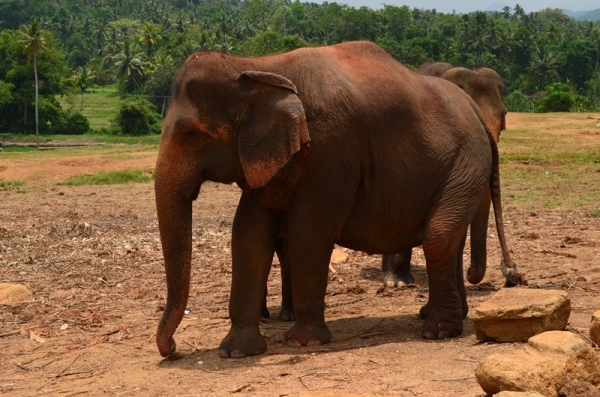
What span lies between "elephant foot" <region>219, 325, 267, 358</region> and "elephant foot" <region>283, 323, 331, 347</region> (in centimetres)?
22

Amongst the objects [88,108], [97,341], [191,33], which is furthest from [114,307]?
[191,33]

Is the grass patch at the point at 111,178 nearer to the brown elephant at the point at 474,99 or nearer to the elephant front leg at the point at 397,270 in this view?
the brown elephant at the point at 474,99

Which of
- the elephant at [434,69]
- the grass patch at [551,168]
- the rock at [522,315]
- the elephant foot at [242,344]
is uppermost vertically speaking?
the elephant at [434,69]

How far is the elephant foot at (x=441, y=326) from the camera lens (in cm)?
687

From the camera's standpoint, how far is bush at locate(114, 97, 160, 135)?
50.1 m

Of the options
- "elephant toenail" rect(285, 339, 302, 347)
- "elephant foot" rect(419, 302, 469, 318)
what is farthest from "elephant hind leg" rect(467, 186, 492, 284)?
"elephant toenail" rect(285, 339, 302, 347)

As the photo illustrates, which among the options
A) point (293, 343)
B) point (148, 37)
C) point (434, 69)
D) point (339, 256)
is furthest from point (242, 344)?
point (148, 37)

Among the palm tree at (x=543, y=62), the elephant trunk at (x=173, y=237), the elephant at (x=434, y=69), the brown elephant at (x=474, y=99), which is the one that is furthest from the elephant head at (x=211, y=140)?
the palm tree at (x=543, y=62)

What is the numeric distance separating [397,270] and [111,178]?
12.9m

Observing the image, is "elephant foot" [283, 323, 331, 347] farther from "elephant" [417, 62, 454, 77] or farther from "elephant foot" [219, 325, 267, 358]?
"elephant" [417, 62, 454, 77]

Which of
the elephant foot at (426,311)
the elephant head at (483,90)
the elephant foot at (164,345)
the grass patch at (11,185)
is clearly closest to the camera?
the elephant foot at (164,345)

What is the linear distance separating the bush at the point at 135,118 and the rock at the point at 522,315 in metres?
44.9

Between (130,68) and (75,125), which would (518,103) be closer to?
(75,125)

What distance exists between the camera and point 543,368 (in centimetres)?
472
